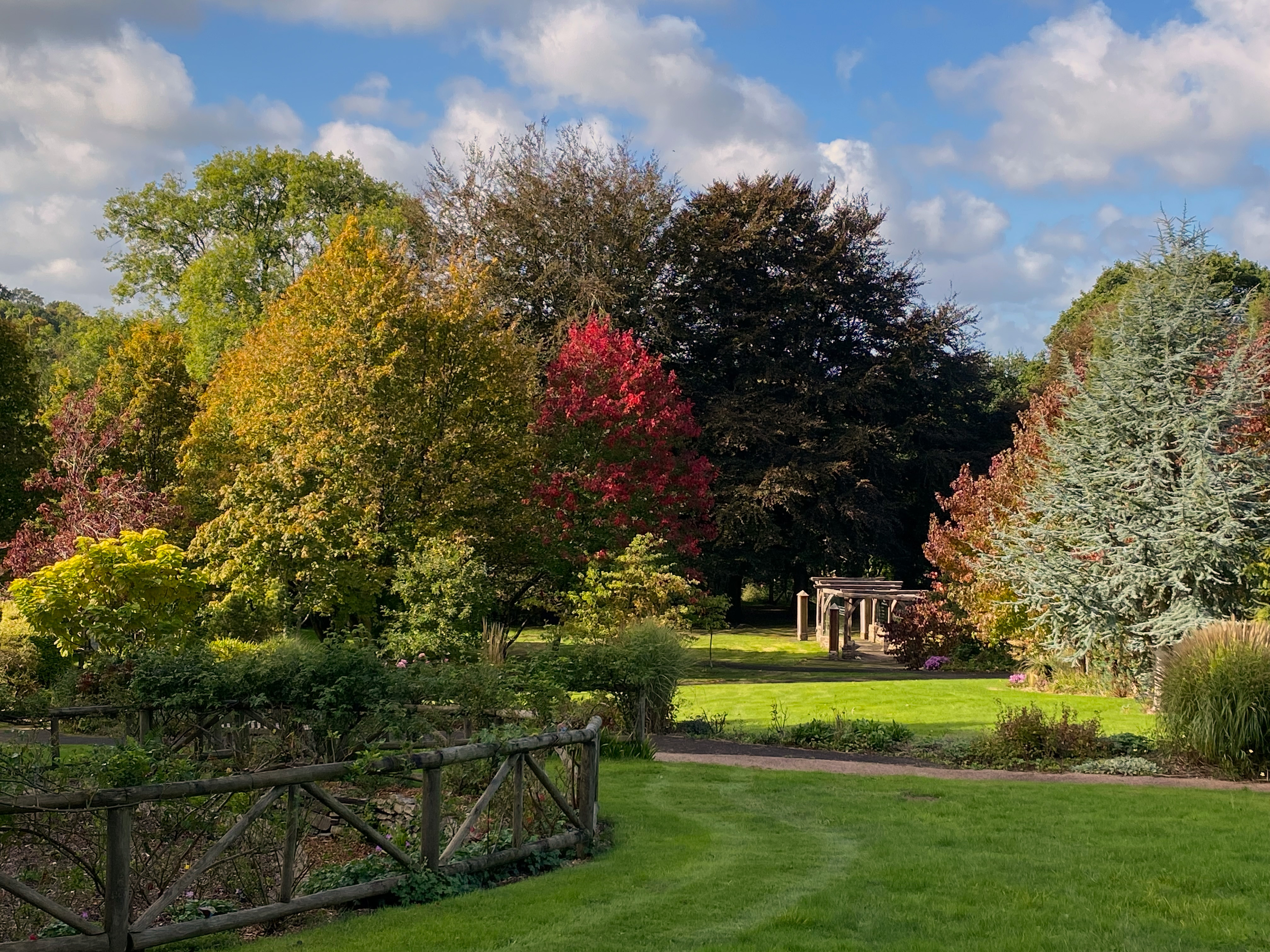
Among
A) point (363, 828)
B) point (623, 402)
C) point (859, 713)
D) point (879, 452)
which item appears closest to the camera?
point (363, 828)

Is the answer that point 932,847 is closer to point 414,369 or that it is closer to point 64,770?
point 64,770

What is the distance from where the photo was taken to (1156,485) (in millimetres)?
20219

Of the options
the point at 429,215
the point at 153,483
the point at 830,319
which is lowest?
the point at 153,483

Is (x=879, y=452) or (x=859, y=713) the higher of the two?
(x=879, y=452)

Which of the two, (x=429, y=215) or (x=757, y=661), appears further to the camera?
(x=429, y=215)

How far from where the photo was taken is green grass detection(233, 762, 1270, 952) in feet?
20.1

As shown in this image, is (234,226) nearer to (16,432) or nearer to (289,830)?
(16,432)

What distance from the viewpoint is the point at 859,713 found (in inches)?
739

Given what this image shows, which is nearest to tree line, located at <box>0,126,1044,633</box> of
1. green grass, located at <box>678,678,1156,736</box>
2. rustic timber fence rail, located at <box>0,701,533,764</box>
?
green grass, located at <box>678,678,1156,736</box>

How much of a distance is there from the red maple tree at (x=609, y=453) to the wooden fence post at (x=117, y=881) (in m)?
18.1

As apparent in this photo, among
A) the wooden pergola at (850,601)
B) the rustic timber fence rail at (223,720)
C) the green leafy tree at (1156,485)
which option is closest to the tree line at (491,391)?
the wooden pergola at (850,601)

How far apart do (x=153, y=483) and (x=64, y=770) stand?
69.2 feet

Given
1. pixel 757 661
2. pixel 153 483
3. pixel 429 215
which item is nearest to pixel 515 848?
pixel 153 483

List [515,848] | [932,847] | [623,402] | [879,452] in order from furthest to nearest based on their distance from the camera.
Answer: [879,452] → [623,402] → [932,847] → [515,848]
